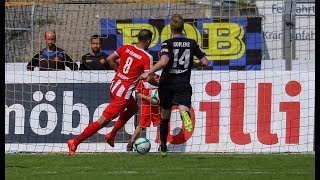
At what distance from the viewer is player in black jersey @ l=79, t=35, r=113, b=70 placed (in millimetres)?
17469

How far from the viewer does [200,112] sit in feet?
55.2

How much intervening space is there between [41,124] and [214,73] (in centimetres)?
300

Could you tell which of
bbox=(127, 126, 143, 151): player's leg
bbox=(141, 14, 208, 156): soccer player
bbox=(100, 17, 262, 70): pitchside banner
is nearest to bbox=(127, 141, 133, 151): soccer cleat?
bbox=(127, 126, 143, 151): player's leg

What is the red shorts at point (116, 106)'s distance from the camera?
600 inches

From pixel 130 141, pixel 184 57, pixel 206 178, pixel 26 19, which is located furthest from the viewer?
pixel 26 19

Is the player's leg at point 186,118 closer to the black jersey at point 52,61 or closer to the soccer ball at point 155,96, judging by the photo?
the soccer ball at point 155,96

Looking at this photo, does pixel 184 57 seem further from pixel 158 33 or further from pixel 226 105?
pixel 158 33

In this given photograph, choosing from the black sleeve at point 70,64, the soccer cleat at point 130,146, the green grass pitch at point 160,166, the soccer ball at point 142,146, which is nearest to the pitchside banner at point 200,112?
the soccer cleat at point 130,146

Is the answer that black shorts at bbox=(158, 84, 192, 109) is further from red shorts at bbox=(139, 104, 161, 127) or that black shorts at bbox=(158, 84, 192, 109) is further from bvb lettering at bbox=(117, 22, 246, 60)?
bvb lettering at bbox=(117, 22, 246, 60)

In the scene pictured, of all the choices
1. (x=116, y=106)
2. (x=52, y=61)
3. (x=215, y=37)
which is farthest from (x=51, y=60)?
(x=215, y=37)

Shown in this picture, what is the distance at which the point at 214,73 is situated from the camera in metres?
16.9

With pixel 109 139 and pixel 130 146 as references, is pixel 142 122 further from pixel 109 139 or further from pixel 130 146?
pixel 109 139

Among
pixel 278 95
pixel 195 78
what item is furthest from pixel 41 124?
pixel 278 95

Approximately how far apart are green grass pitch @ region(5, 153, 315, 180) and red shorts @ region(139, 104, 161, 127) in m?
0.85
